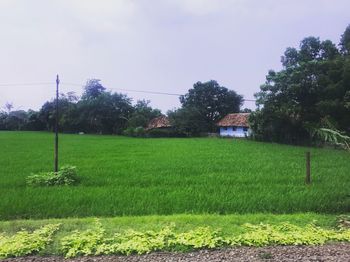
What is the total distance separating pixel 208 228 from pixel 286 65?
3383cm

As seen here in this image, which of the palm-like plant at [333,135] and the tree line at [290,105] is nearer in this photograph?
the palm-like plant at [333,135]

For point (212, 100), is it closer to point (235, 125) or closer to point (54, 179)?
point (235, 125)

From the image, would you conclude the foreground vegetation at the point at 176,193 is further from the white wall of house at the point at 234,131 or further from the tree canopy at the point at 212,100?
the tree canopy at the point at 212,100

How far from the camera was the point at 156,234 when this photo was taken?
5.88 meters

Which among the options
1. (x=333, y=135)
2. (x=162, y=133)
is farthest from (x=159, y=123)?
(x=333, y=135)

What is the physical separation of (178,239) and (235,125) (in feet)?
174

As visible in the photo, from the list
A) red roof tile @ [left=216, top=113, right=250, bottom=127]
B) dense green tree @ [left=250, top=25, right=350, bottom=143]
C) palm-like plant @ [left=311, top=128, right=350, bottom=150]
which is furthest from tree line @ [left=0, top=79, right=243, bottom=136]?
palm-like plant @ [left=311, top=128, right=350, bottom=150]

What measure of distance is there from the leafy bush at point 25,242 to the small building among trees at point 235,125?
50.7m

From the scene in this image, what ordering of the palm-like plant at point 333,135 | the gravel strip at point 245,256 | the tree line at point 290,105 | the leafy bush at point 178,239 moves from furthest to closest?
the tree line at point 290,105 < the palm-like plant at point 333,135 < the leafy bush at point 178,239 < the gravel strip at point 245,256

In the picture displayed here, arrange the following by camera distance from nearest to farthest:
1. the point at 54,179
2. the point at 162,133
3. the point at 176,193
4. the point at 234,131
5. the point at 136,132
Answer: the point at 176,193, the point at 54,179, the point at 136,132, the point at 162,133, the point at 234,131

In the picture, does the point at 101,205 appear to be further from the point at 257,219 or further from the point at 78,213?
the point at 257,219

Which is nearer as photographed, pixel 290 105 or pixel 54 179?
pixel 54 179

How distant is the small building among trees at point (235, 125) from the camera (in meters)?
56.6

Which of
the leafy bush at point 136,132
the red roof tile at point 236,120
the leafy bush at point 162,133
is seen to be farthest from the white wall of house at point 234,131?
the leafy bush at point 136,132
